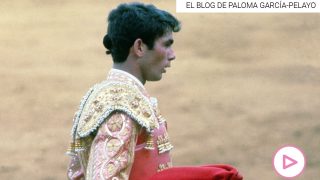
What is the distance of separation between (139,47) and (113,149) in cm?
21

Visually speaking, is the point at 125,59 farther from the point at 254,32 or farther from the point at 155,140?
the point at 254,32

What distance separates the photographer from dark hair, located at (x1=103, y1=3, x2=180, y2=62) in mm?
1972

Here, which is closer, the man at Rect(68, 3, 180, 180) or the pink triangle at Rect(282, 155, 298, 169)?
the man at Rect(68, 3, 180, 180)

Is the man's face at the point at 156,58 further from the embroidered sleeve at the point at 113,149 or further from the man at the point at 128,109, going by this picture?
the embroidered sleeve at the point at 113,149

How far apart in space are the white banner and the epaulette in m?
2.00

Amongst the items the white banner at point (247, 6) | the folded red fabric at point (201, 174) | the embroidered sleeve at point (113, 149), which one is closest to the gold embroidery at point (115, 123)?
the embroidered sleeve at point (113, 149)

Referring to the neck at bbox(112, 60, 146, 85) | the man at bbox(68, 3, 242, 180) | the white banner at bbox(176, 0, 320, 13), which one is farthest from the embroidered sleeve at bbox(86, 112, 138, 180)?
the white banner at bbox(176, 0, 320, 13)

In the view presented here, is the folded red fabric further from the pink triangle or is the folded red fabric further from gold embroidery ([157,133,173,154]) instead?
the pink triangle

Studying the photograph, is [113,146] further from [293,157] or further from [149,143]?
[293,157]

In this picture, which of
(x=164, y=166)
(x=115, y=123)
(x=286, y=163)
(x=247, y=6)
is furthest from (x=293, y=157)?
(x=115, y=123)

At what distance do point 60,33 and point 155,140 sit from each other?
2.12 m

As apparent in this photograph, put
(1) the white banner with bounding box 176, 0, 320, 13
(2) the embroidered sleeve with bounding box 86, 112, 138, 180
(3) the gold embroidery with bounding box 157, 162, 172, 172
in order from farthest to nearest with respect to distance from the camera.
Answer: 1. (1) the white banner with bounding box 176, 0, 320, 13
2. (3) the gold embroidery with bounding box 157, 162, 172, 172
3. (2) the embroidered sleeve with bounding box 86, 112, 138, 180

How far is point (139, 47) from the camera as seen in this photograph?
1985mm

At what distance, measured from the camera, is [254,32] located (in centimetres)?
412
